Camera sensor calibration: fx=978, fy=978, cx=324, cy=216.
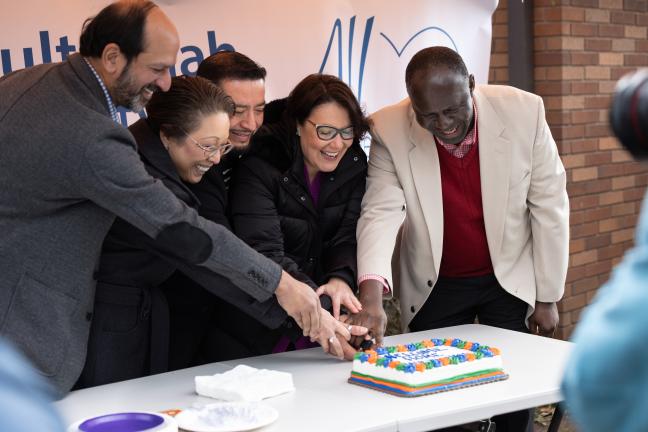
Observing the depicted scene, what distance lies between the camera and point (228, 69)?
3.53 m

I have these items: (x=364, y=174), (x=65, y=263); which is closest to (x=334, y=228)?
(x=364, y=174)

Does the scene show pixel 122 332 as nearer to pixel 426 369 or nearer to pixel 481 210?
pixel 426 369

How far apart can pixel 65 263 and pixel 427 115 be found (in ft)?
4.90

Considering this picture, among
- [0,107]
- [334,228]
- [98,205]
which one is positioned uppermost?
[0,107]

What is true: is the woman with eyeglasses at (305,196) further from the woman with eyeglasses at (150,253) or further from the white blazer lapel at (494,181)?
the white blazer lapel at (494,181)

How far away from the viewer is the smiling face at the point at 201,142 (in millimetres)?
3158

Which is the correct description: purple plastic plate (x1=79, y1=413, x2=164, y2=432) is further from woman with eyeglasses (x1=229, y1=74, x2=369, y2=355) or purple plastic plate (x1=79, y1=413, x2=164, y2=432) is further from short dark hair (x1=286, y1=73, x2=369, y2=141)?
short dark hair (x1=286, y1=73, x2=369, y2=141)

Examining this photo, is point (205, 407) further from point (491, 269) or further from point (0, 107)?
point (491, 269)

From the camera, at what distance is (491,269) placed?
3.82 meters

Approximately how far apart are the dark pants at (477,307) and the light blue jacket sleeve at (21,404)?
10.4 ft

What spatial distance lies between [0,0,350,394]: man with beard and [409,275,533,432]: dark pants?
1.18m

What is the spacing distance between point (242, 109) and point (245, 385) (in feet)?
3.72

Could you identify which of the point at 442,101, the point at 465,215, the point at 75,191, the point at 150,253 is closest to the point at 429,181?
the point at 465,215

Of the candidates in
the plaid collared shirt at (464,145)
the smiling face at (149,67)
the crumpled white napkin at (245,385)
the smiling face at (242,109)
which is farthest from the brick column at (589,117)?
the crumpled white napkin at (245,385)
